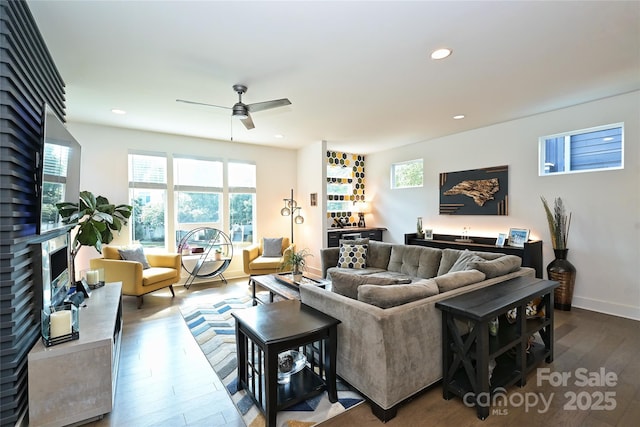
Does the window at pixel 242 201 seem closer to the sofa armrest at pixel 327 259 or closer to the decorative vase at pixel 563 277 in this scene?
the sofa armrest at pixel 327 259

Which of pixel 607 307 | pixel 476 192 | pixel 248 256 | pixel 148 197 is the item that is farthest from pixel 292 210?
pixel 607 307

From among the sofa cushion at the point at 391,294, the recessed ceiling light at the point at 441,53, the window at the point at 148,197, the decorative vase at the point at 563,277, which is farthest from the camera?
the window at the point at 148,197

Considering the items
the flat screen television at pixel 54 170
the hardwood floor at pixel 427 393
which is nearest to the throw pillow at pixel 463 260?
the hardwood floor at pixel 427 393

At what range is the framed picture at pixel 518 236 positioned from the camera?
13.9ft

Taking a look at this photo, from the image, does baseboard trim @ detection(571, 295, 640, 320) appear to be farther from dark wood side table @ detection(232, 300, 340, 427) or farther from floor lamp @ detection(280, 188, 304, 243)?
floor lamp @ detection(280, 188, 304, 243)

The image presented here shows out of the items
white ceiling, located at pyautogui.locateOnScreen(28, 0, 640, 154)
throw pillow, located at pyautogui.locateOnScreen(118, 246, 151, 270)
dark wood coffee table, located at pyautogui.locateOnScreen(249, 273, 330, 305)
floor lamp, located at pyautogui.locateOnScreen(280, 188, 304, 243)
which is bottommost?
dark wood coffee table, located at pyautogui.locateOnScreen(249, 273, 330, 305)

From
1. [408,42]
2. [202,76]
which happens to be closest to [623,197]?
[408,42]

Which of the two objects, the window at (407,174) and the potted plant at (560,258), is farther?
the window at (407,174)

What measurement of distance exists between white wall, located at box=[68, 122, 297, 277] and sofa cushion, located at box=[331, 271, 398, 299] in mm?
4003

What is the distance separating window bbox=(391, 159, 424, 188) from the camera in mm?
5984

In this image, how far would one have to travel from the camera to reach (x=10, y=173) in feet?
5.63

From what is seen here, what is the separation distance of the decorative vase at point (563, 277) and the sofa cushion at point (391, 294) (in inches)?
112

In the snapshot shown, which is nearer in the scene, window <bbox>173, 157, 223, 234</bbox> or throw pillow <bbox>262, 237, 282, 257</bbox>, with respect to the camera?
window <bbox>173, 157, 223, 234</bbox>

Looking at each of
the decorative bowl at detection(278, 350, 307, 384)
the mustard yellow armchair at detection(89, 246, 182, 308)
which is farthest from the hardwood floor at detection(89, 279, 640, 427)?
the mustard yellow armchair at detection(89, 246, 182, 308)
